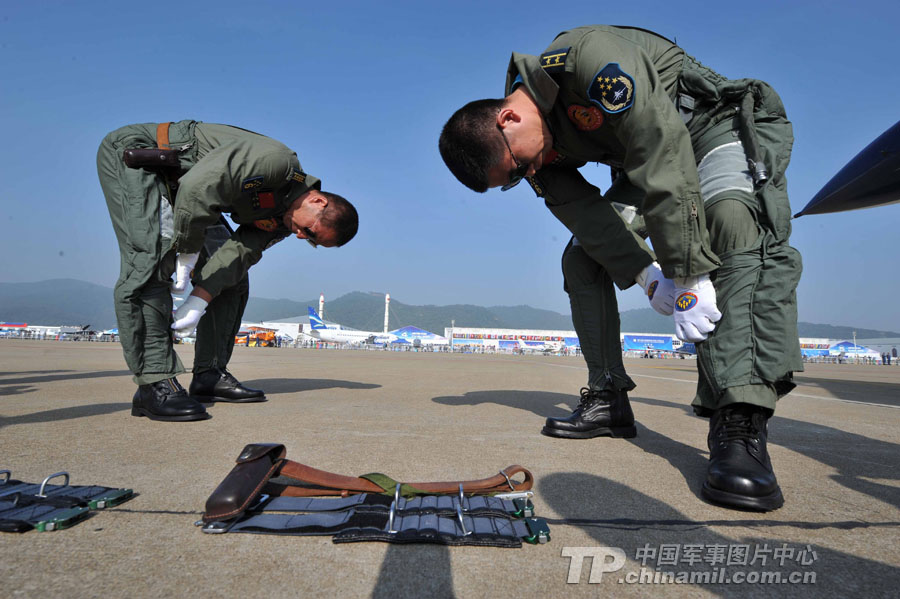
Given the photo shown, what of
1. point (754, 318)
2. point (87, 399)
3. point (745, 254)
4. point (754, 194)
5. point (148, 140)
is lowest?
point (87, 399)

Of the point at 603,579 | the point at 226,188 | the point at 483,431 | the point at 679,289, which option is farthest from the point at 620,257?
the point at 226,188

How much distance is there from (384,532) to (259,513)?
282mm

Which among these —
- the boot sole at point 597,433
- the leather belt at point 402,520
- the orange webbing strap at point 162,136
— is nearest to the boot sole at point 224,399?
the orange webbing strap at point 162,136

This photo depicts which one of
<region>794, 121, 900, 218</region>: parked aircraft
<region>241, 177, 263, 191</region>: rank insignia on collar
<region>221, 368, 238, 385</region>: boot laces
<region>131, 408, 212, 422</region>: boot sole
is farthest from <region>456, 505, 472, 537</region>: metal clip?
<region>794, 121, 900, 218</region>: parked aircraft

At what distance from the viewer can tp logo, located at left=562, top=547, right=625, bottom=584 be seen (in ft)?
2.33

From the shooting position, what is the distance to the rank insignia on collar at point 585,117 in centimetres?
149

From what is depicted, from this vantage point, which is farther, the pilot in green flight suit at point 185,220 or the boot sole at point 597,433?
the pilot in green flight suit at point 185,220

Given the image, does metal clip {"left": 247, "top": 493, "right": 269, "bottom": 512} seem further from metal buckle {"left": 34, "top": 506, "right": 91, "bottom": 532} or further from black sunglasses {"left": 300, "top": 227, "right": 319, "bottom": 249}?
black sunglasses {"left": 300, "top": 227, "right": 319, "bottom": 249}

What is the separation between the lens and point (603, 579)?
0.70 m

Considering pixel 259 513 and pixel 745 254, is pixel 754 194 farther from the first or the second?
pixel 259 513

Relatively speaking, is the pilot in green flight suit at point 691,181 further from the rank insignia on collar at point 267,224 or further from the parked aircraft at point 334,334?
the parked aircraft at point 334,334

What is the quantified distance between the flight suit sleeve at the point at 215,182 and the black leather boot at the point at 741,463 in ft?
7.16

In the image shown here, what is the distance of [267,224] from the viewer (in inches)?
114

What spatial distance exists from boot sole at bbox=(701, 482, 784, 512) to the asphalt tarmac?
19 mm
